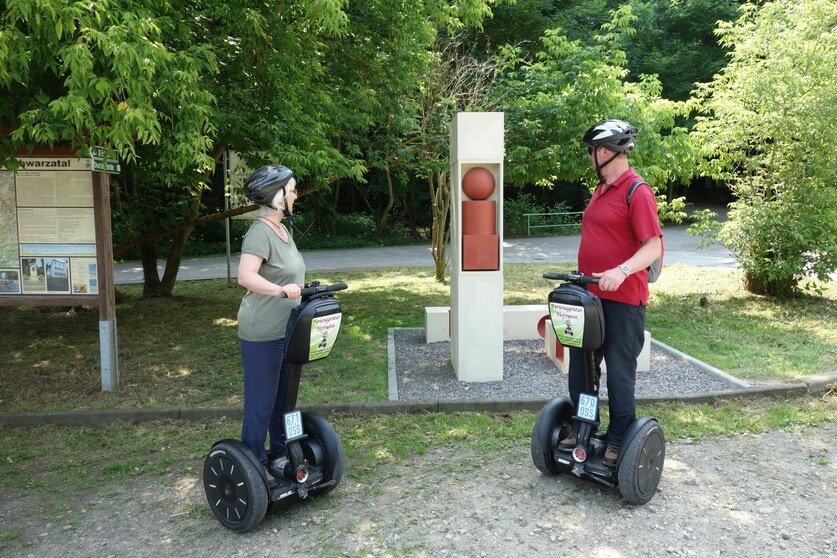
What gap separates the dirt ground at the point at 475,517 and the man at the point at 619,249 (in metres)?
0.46

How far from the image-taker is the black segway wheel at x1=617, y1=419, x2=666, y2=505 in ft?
12.0

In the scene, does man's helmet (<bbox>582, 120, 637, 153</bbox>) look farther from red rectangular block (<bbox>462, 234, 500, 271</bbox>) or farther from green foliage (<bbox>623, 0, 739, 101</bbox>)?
green foliage (<bbox>623, 0, 739, 101</bbox>)

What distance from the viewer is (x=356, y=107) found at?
823cm

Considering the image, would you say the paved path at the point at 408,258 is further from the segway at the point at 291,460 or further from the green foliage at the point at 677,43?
the segway at the point at 291,460

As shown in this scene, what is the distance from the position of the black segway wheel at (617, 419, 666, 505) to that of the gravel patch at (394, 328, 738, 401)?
6.43 ft

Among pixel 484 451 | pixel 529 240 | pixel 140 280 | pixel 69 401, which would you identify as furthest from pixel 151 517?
pixel 529 240

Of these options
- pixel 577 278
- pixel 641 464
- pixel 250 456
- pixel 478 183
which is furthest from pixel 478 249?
pixel 250 456

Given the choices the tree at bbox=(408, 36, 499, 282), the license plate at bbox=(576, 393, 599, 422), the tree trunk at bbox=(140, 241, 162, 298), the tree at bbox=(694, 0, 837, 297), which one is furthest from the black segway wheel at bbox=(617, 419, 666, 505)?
the tree trunk at bbox=(140, 241, 162, 298)

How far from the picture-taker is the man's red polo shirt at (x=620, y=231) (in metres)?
3.65

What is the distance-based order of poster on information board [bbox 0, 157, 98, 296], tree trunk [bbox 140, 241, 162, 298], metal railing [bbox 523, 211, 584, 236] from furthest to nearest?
metal railing [bbox 523, 211, 584, 236] < tree trunk [bbox 140, 241, 162, 298] < poster on information board [bbox 0, 157, 98, 296]

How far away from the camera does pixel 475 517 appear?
12.3 feet

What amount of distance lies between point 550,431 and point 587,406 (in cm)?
30

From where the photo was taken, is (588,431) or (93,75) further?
(93,75)

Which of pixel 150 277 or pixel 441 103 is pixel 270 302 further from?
pixel 150 277
